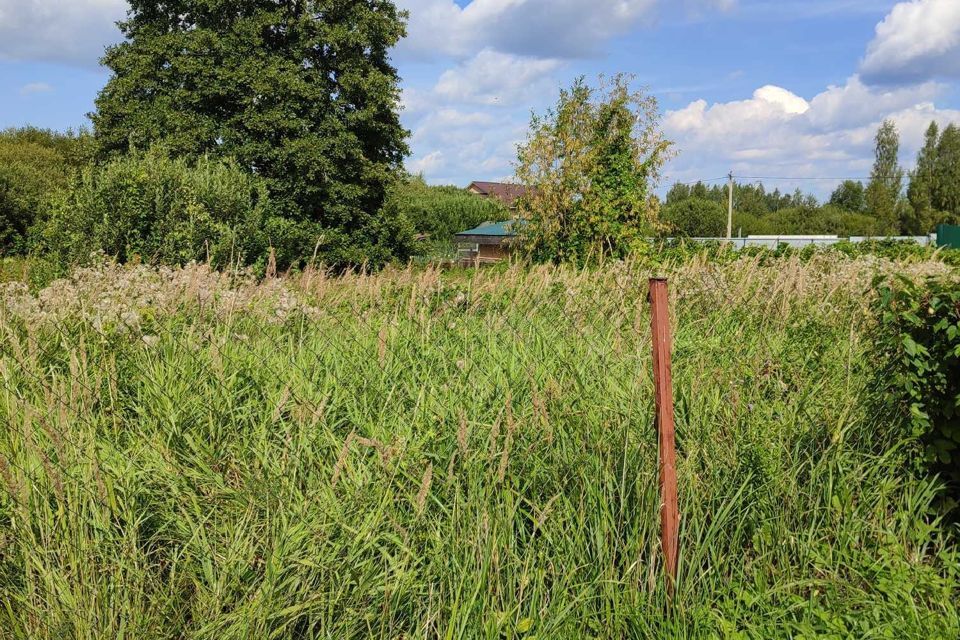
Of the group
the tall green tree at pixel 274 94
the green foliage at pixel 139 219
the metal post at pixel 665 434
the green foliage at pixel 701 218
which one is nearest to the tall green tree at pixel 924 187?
the green foliage at pixel 701 218

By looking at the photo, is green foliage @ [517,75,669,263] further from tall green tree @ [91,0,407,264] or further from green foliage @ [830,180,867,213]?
green foliage @ [830,180,867,213]

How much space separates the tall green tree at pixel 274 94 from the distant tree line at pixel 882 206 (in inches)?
1170

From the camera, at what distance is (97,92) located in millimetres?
24188

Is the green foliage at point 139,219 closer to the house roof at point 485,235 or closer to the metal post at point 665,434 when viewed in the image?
the metal post at point 665,434

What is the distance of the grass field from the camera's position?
8.50 feet

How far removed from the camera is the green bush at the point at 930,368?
3.49 metres

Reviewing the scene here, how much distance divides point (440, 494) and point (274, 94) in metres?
21.9

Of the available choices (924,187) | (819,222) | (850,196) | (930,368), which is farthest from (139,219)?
(850,196)

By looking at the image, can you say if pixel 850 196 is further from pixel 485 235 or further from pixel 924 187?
pixel 485 235

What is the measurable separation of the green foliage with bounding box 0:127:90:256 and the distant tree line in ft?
116

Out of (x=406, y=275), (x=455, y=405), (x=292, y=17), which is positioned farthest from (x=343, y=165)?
(x=455, y=405)

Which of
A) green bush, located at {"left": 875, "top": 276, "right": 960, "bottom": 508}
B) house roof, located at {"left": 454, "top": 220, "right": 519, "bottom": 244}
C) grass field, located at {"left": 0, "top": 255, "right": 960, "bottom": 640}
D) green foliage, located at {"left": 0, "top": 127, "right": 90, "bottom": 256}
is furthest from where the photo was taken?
house roof, located at {"left": 454, "top": 220, "right": 519, "bottom": 244}

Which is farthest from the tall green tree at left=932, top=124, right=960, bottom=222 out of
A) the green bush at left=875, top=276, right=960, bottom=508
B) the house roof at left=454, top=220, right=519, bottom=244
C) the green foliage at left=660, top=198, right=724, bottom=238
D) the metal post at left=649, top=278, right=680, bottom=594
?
Result: the metal post at left=649, top=278, right=680, bottom=594

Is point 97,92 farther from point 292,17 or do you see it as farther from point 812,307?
point 812,307
